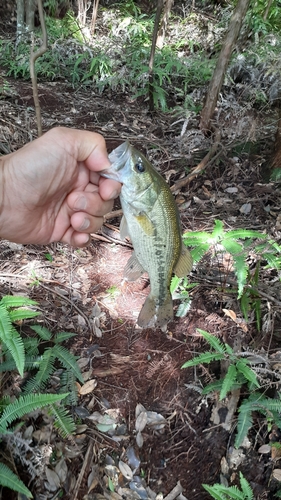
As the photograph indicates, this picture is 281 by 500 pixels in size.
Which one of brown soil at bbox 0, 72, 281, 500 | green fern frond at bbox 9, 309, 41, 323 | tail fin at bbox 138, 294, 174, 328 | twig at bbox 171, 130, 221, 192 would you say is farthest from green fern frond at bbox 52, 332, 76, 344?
twig at bbox 171, 130, 221, 192

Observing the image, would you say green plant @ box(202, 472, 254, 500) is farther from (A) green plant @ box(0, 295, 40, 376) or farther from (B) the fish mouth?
(B) the fish mouth

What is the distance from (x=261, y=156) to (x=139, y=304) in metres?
3.73

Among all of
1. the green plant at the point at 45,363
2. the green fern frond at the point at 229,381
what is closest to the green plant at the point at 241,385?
the green fern frond at the point at 229,381

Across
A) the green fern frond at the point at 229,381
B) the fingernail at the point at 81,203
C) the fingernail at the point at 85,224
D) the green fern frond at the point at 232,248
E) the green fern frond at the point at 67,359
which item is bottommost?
the green fern frond at the point at 67,359

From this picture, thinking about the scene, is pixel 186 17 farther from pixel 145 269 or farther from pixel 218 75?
pixel 145 269

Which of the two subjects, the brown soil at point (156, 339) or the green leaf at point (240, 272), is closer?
→ the brown soil at point (156, 339)

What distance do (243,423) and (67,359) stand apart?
165 centimetres

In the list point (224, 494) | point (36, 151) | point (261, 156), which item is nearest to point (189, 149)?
point (261, 156)

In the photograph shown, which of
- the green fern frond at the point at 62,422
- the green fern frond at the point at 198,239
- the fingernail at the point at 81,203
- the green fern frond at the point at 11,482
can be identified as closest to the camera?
the green fern frond at the point at 11,482

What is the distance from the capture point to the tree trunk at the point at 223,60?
19.5ft

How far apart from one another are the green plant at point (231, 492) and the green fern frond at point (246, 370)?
73 centimetres

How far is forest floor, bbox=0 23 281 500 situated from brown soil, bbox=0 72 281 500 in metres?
0.01

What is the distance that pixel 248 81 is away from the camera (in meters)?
8.27

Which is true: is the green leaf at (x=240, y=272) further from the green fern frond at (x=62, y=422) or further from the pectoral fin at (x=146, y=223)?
the green fern frond at (x=62, y=422)
